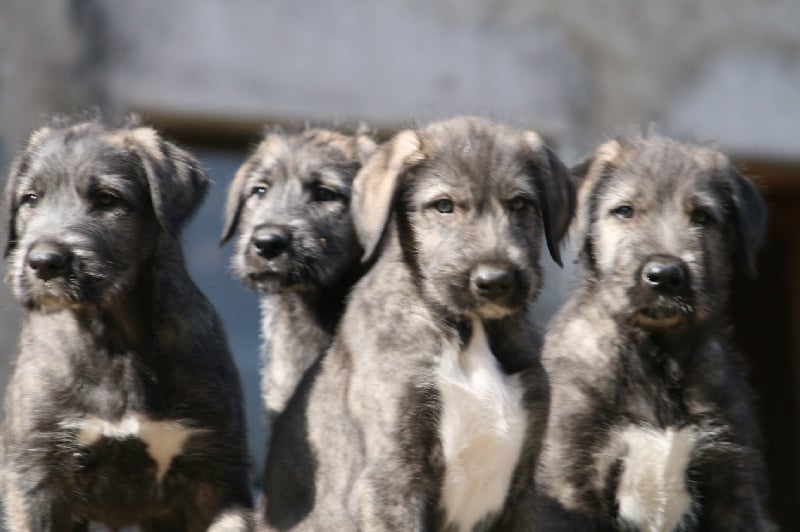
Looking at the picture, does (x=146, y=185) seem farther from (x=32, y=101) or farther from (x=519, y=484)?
(x=32, y=101)

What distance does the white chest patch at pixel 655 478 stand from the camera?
5.05 m

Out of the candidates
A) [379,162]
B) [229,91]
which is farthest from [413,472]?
[229,91]

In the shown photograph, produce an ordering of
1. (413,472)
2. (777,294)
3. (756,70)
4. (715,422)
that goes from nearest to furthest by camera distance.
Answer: (413,472) → (715,422) → (756,70) → (777,294)

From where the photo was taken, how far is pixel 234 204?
6.05 metres

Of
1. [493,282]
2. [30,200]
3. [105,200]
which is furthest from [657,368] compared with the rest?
[30,200]

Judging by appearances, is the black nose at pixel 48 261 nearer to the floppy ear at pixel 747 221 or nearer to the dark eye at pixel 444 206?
the dark eye at pixel 444 206

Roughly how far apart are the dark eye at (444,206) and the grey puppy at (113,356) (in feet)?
2.88

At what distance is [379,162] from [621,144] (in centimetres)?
118

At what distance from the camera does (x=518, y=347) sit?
486cm

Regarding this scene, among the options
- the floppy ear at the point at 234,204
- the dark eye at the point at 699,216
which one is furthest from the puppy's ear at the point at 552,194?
the floppy ear at the point at 234,204

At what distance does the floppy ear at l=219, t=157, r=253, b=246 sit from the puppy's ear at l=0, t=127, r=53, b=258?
1.14m

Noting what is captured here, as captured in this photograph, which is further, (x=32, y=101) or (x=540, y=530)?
(x=32, y=101)

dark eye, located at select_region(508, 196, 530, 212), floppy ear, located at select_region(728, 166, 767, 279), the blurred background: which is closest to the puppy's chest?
dark eye, located at select_region(508, 196, 530, 212)

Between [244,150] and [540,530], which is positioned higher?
[244,150]
